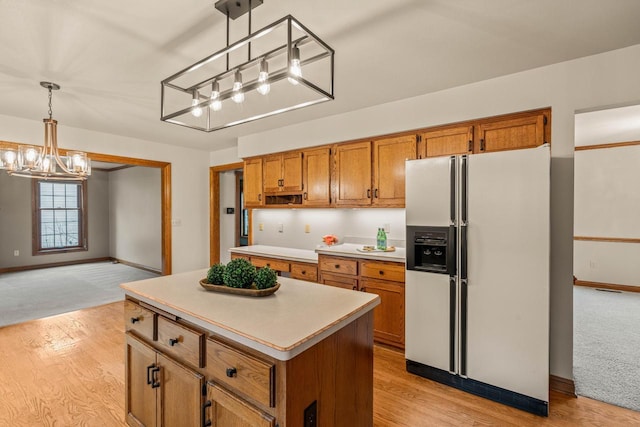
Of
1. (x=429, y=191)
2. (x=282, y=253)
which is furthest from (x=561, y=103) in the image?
(x=282, y=253)

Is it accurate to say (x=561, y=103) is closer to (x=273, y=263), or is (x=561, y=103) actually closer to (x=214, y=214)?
(x=273, y=263)

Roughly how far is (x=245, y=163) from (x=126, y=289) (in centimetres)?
315

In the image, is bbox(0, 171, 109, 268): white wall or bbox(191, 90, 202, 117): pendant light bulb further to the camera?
bbox(0, 171, 109, 268): white wall

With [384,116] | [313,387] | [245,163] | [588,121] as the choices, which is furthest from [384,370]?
[588,121]

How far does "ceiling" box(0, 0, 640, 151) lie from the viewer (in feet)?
5.96

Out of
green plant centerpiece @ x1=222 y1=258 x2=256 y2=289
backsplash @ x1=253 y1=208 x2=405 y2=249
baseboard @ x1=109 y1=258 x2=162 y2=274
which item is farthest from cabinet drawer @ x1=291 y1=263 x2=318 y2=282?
baseboard @ x1=109 y1=258 x2=162 y2=274

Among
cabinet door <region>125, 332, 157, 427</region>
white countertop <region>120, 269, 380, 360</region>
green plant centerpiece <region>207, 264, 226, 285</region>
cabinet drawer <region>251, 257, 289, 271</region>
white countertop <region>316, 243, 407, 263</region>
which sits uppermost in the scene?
green plant centerpiece <region>207, 264, 226, 285</region>

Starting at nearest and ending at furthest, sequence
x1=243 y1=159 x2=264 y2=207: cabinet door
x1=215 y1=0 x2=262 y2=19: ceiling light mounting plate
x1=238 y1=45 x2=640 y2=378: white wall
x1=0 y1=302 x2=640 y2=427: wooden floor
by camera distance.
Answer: x1=215 y1=0 x2=262 y2=19: ceiling light mounting plate
x1=0 y1=302 x2=640 y2=427: wooden floor
x1=238 y1=45 x2=640 y2=378: white wall
x1=243 y1=159 x2=264 y2=207: cabinet door

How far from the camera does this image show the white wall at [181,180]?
4.52 metres

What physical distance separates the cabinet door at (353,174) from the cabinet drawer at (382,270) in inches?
28.0

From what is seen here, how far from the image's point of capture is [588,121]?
4305 mm

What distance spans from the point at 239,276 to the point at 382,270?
1758 mm

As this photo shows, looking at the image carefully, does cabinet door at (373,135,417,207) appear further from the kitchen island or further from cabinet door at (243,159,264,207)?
cabinet door at (243,159,264,207)

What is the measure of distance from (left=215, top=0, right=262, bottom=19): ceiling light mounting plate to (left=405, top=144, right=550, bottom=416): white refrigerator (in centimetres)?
171
